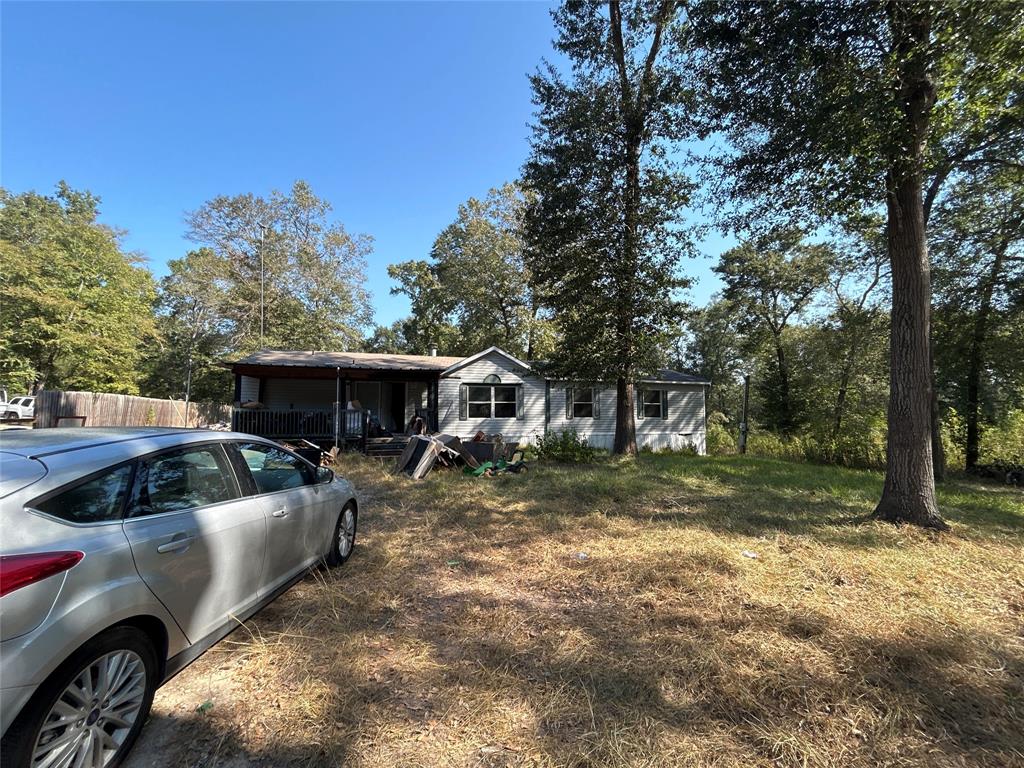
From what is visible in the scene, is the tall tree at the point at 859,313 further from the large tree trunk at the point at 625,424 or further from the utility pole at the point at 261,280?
the utility pole at the point at 261,280

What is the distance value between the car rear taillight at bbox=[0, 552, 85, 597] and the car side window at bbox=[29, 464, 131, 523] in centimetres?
20

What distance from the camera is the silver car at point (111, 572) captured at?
154 centimetres

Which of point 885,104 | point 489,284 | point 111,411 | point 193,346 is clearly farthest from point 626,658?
point 193,346

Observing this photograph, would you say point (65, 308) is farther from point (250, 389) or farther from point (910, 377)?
point (910, 377)

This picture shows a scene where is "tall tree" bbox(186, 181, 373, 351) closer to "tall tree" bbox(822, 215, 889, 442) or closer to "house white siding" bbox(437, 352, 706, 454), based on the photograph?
"house white siding" bbox(437, 352, 706, 454)

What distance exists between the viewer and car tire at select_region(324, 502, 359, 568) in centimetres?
406

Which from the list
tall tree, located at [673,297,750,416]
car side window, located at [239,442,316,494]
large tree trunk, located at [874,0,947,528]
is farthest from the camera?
tall tree, located at [673,297,750,416]

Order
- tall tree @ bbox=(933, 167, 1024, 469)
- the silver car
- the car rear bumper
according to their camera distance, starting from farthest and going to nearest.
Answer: tall tree @ bbox=(933, 167, 1024, 469) < the silver car < the car rear bumper

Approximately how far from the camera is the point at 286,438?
12.4 m

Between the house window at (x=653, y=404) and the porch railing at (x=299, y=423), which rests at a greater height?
the house window at (x=653, y=404)

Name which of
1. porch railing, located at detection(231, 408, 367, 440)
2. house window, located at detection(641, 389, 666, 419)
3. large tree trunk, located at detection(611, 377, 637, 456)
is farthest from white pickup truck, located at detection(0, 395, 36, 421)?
house window, located at detection(641, 389, 666, 419)

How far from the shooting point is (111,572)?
71.8 inches

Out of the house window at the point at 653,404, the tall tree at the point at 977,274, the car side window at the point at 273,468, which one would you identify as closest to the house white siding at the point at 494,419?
the house window at the point at 653,404

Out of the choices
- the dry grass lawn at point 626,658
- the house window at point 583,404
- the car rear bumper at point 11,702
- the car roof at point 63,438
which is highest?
the house window at point 583,404
